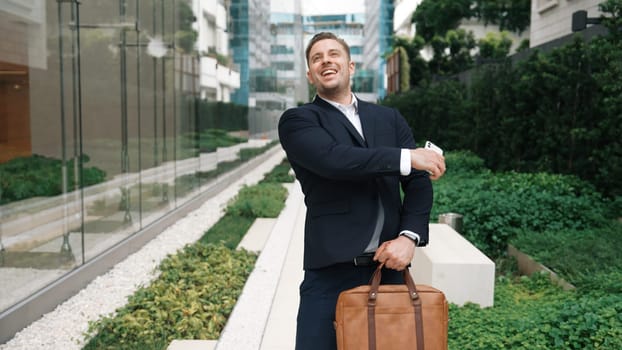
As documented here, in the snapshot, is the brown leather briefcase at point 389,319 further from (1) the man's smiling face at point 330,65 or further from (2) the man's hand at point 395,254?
(1) the man's smiling face at point 330,65

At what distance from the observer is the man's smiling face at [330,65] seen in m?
2.44

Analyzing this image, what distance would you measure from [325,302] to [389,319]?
0.99 ft

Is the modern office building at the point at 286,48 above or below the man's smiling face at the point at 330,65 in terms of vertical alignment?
above

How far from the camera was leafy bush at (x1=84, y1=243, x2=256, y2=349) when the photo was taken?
14.8ft

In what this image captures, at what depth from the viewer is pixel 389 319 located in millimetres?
2125

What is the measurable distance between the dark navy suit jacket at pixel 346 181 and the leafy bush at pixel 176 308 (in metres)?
2.35

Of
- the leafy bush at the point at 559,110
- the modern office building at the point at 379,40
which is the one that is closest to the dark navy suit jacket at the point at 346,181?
the leafy bush at the point at 559,110

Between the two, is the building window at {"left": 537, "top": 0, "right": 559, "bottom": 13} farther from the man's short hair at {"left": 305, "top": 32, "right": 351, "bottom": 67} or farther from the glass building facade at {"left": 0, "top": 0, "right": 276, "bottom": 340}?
the man's short hair at {"left": 305, "top": 32, "right": 351, "bottom": 67}

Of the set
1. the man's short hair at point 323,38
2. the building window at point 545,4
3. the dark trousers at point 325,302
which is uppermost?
the building window at point 545,4

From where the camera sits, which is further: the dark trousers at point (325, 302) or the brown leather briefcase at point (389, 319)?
the dark trousers at point (325, 302)

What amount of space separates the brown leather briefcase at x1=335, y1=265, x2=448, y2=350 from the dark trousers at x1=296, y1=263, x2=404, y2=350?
0.21 metres

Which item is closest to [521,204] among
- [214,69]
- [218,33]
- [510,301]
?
[510,301]

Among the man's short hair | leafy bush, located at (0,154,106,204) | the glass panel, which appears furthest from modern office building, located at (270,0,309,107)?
the man's short hair

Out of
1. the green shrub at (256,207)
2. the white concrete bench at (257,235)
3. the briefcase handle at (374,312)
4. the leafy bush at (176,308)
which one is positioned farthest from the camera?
the green shrub at (256,207)
